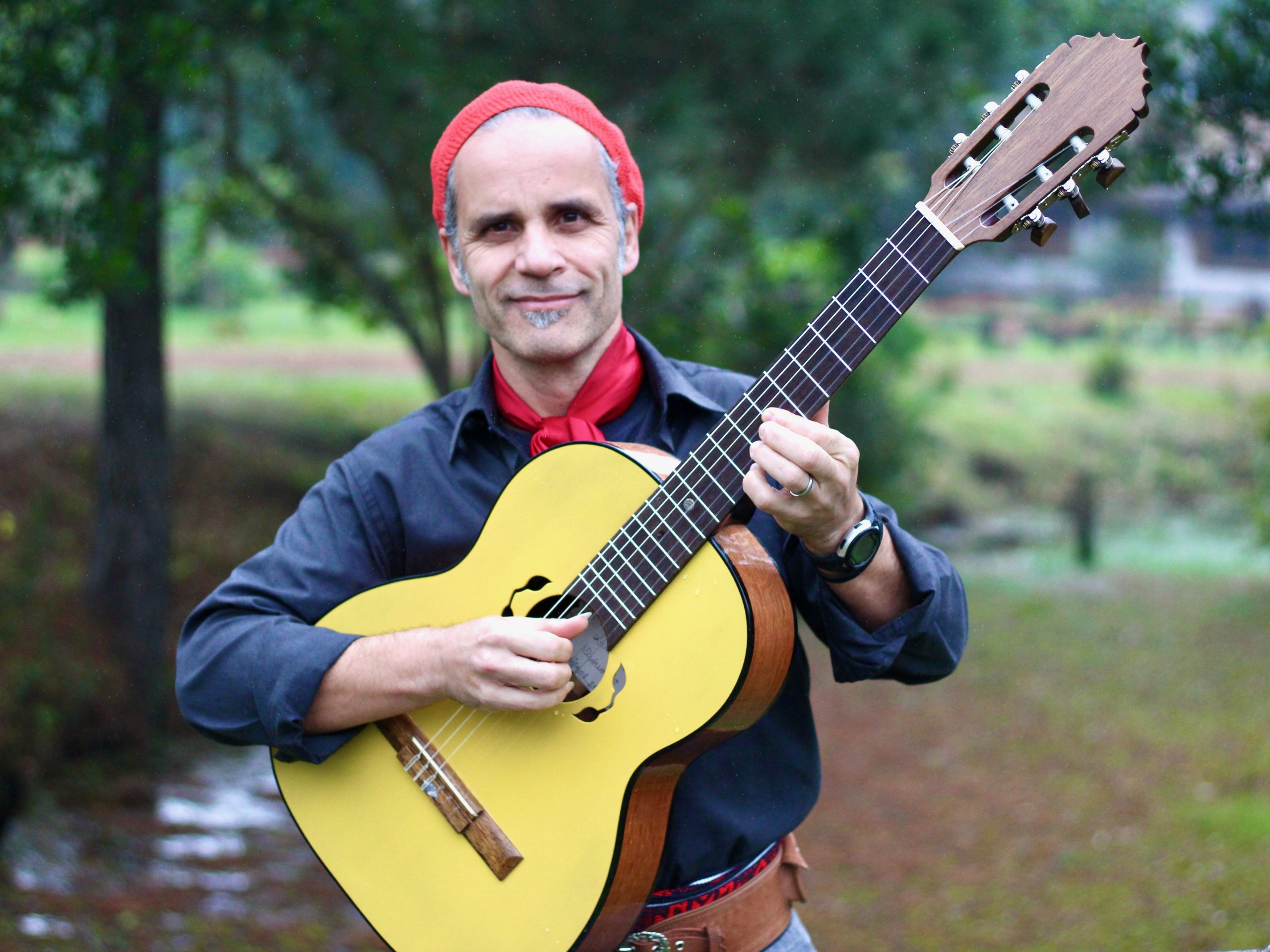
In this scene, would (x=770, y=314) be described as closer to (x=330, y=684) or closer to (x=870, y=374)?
(x=870, y=374)

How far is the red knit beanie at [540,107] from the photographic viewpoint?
178 centimetres

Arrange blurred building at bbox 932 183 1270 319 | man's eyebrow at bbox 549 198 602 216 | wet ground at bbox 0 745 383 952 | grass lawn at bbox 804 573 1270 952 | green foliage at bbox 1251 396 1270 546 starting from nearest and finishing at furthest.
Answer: man's eyebrow at bbox 549 198 602 216, wet ground at bbox 0 745 383 952, grass lawn at bbox 804 573 1270 952, green foliage at bbox 1251 396 1270 546, blurred building at bbox 932 183 1270 319

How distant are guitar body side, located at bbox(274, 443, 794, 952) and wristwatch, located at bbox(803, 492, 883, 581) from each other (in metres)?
Answer: 0.08

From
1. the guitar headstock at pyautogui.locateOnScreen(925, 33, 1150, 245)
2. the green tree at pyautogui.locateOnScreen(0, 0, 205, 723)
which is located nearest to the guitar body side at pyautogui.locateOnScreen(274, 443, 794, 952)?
the guitar headstock at pyautogui.locateOnScreen(925, 33, 1150, 245)

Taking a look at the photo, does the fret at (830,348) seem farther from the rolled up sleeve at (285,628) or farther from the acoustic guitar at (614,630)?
the rolled up sleeve at (285,628)

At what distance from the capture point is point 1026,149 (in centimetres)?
154

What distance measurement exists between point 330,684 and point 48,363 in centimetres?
808

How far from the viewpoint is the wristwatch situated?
1536 mm

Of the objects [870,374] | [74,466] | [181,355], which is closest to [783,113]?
[870,374]

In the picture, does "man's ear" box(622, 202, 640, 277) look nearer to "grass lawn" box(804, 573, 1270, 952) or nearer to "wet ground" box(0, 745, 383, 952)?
"wet ground" box(0, 745, 383, 952)

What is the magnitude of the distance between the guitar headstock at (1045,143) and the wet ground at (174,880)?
431 centimetres

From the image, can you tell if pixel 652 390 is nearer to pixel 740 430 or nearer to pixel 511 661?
pixel 740 430

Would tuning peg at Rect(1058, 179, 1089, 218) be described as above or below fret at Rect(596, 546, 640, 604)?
above

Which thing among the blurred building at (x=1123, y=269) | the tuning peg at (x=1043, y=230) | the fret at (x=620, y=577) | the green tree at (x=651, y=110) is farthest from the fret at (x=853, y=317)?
the blurred building at (x=1123, y=269)
